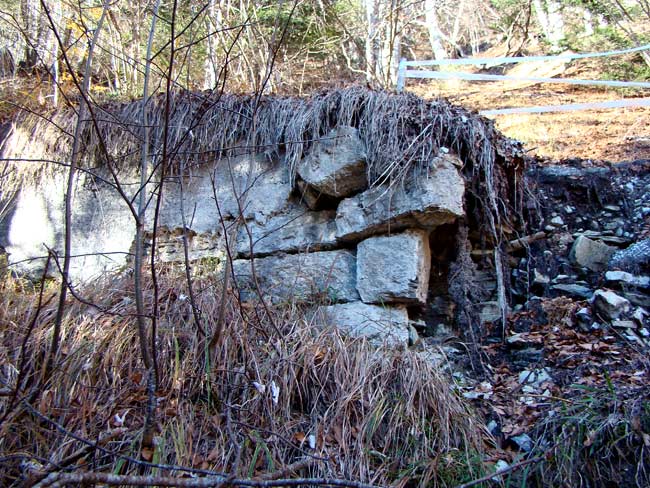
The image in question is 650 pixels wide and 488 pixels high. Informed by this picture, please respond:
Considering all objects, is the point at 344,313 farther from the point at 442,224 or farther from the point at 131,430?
the point at 131,430

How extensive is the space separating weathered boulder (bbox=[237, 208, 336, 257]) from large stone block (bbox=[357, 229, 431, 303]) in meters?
0.26

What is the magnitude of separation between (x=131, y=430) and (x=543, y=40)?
951cm

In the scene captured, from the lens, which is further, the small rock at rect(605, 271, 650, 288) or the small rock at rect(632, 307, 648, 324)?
the small rock at rect(605, 271, 650, 288)

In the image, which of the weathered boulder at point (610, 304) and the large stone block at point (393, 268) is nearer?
the large stone block at point (393, 268)

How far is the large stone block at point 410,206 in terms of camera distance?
3.34 metres

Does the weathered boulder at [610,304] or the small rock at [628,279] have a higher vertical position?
the small rock at [628,279]

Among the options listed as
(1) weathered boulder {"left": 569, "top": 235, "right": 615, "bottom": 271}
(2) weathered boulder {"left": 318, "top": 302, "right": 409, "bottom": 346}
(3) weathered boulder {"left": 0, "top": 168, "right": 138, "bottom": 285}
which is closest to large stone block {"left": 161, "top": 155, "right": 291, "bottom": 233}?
(3) weathered boulder {"left": 0, "top": 168, "right": 138, "bottom": 285}

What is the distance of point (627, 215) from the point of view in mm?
4250

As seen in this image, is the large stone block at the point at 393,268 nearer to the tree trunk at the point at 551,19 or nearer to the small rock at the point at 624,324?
the small rock at the point at 624,324

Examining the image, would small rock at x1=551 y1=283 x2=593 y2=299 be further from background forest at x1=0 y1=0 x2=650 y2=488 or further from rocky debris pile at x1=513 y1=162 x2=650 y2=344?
background forest at x1=0 y1=0 x2=650 y2=488

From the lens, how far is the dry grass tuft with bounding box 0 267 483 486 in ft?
8.13

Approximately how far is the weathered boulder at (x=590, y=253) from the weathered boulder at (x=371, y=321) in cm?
141

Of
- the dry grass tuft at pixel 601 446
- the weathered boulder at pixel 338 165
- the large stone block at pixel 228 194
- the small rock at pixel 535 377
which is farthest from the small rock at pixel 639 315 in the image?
the large stone block at pixel 228 194

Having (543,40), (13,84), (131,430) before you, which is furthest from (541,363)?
(543,40)
